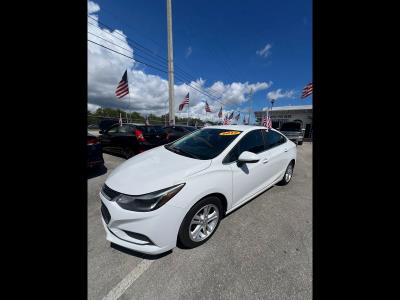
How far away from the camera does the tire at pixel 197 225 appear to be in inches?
76.6

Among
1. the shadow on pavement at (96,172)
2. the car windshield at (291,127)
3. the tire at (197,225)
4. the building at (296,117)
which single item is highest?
the building at (296,117)

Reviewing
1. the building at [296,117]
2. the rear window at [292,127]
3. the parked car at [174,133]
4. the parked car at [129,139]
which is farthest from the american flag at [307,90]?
the parked car at [129,139]

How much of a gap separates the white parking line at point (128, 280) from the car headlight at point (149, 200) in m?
0.66

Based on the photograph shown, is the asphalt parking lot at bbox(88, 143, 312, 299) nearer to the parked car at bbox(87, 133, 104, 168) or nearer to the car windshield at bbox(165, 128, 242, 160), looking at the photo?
the car windshield at bbox(165, 128, 242, 160)

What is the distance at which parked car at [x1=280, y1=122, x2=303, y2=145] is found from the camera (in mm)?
13695

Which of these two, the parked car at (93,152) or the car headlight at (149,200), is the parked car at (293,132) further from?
the car headlight at (149,200)

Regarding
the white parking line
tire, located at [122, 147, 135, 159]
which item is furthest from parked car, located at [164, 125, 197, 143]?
the white parking line

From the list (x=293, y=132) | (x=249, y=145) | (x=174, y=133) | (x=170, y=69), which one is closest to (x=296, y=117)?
(x=293, y=132)

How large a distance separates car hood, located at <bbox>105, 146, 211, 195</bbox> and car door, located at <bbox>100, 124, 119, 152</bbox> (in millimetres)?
4658
